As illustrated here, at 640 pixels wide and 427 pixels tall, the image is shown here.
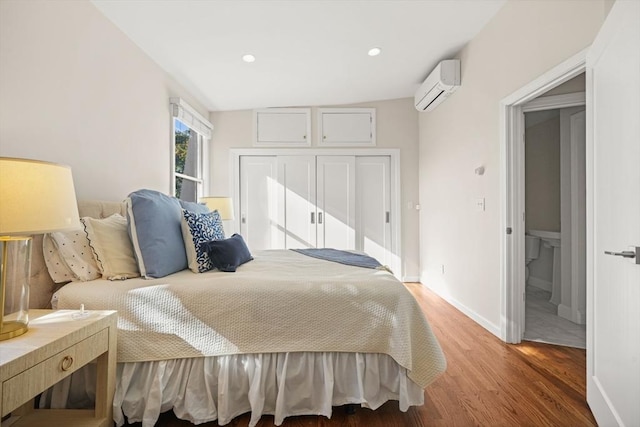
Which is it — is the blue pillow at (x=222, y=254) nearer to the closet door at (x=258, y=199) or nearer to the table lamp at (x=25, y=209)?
the table lamp at (x=25, y=209)

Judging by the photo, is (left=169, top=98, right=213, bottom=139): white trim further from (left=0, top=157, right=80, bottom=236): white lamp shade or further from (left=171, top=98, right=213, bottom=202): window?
(left=0, top=157, right=80, bottom=236): white lamp shade

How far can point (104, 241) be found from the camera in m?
1.77

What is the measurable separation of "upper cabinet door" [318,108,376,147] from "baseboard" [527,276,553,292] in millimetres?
3062

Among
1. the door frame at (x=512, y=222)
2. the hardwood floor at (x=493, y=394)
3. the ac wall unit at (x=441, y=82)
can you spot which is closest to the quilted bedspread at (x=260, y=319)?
the hardwood floor at (x=493, y=394)

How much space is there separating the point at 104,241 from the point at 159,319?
0.59 metres

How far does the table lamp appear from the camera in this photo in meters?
1.08

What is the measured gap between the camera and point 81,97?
2.12 m

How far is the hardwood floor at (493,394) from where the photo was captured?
1623 millimetres

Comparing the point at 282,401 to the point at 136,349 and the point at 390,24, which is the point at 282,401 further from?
the point at 390,24

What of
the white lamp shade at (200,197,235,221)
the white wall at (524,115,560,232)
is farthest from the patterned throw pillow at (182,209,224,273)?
the white wall at (524,115,560,232)

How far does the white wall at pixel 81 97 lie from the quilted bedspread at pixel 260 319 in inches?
34.5

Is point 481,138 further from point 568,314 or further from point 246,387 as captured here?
point 246,387

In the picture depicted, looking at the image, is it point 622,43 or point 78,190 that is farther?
point 78,190

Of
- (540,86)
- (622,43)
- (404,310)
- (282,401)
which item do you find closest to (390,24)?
(540,86)
